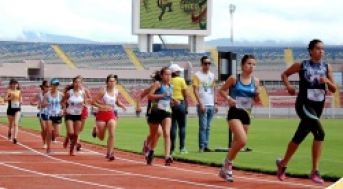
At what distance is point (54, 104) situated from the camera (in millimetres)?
23078

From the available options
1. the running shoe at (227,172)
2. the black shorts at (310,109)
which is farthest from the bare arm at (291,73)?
the running shoe at (227,172)

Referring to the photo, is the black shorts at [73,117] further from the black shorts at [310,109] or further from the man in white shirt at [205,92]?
the black shorts at [310,109]

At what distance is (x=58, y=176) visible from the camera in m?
15.2

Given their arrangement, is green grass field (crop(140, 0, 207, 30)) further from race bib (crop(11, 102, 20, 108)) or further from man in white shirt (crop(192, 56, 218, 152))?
man in white shirt (crop(192, 56, 218, 152))

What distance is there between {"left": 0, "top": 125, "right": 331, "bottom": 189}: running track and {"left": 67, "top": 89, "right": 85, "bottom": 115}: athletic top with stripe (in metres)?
1.03

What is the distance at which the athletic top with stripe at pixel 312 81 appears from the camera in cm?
1320

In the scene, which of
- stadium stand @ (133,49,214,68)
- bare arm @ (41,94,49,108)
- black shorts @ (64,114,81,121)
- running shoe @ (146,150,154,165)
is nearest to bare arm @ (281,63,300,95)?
running shoe @ (146,150,154,165)

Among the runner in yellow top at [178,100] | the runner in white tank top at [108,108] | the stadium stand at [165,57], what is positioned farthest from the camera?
the stadium stand at [165,57]

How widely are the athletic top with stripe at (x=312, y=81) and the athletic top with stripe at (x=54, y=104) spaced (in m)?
10.8

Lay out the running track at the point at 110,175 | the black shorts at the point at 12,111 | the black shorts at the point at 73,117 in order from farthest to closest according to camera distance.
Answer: the black shorts at the point at 12,111 → the black shorts at the point at 73,117 → the running track at the point at 110,175

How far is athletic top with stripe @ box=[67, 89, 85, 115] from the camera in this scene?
838 inches

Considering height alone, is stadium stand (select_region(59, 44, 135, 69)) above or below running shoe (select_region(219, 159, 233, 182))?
above

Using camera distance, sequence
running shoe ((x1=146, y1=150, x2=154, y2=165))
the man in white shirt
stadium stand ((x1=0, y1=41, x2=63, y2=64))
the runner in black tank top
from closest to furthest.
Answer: the runner in black tank top < running shoe ((x1=146, y1=150, x2=154, y2=165)) < the man in white shirt < stadium stand ((x1=0, y1=41, x2=63, y2=64))

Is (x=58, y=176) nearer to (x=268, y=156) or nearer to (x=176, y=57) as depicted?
(x=268, y=156)
